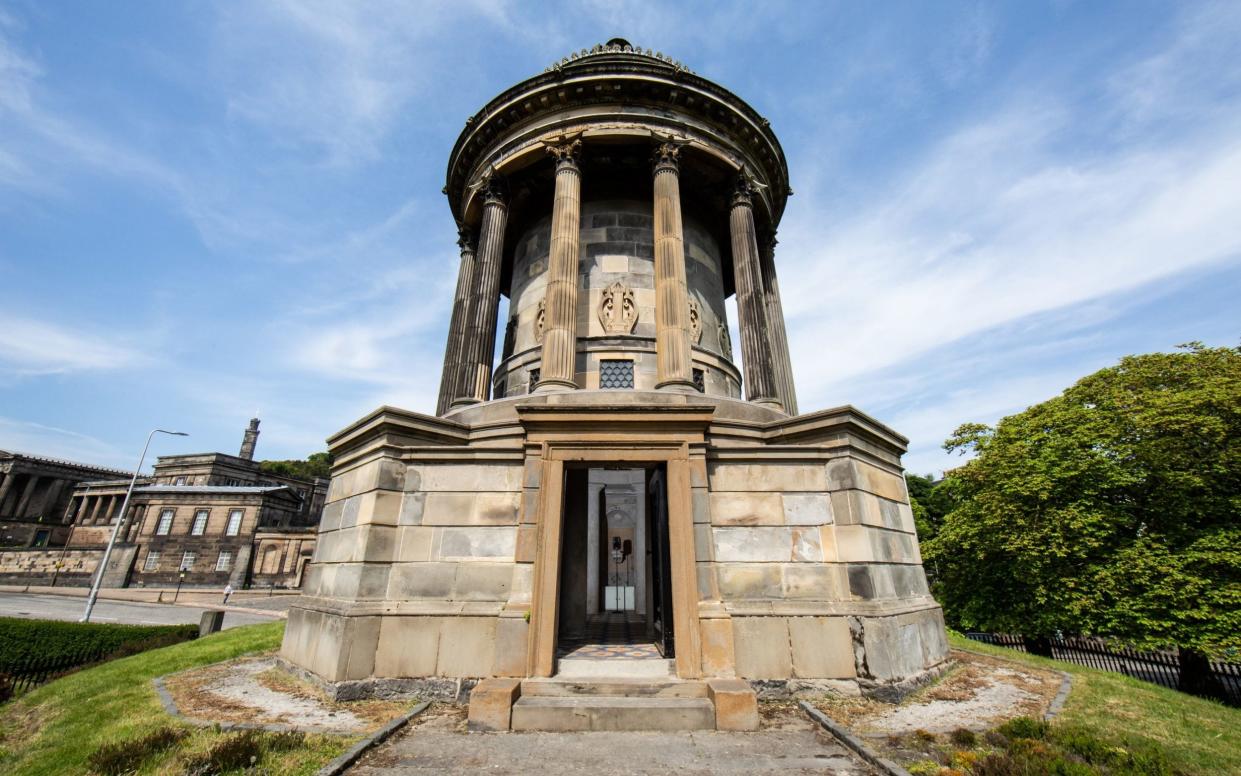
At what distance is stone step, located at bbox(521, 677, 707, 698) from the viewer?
281 inches

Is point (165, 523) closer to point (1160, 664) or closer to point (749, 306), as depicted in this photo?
point (749, 306)

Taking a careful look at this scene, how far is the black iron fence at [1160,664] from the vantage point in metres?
19.2

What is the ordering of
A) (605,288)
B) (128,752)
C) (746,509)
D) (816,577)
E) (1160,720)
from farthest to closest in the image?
(605,288) → (746,509) → (816,577) → (1160,720) → (128,752)

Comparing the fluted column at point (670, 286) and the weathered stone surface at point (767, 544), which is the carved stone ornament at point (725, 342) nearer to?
the fluted column at point (670, 286)

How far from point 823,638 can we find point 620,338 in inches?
397

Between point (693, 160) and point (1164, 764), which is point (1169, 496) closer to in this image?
point (1164, 764)

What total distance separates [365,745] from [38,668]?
14162 mm

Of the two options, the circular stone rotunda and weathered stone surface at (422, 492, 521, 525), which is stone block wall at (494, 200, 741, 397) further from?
weathered stone surface at (422, 492, 521, 525)

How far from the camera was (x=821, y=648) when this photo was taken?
8.12m

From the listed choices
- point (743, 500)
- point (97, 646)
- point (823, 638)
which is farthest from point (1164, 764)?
point (97, 646)

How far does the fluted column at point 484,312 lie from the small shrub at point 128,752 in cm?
981

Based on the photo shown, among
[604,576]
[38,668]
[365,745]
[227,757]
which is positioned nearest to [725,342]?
[604,576]

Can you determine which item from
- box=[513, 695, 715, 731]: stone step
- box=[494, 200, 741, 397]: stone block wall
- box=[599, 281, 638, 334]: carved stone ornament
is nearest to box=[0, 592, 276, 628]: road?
box=[494, 200, 741, 397]: stone block wall

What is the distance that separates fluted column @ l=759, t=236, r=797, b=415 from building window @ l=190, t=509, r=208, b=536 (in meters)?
60.3
